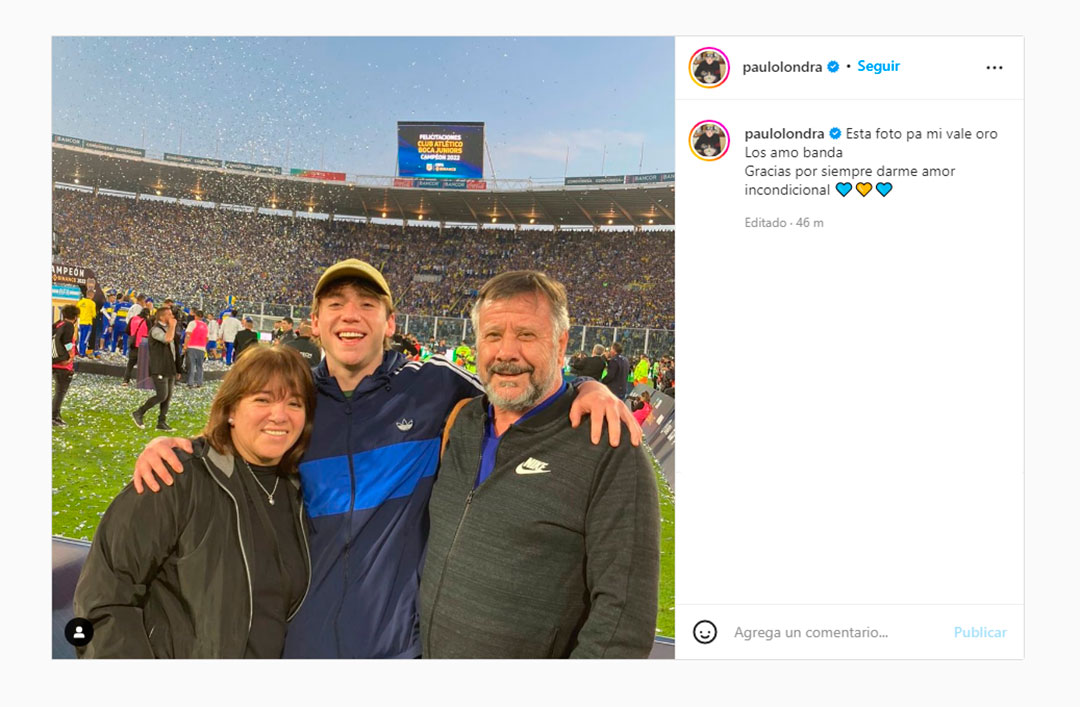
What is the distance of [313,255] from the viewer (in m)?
7.99

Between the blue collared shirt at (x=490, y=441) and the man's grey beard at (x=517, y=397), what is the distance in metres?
0.03

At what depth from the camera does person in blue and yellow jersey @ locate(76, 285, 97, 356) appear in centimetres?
356

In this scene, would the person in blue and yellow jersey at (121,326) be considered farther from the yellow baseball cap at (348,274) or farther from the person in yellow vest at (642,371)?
the person in yellow vest at (642,371)

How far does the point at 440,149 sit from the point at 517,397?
111 inches
